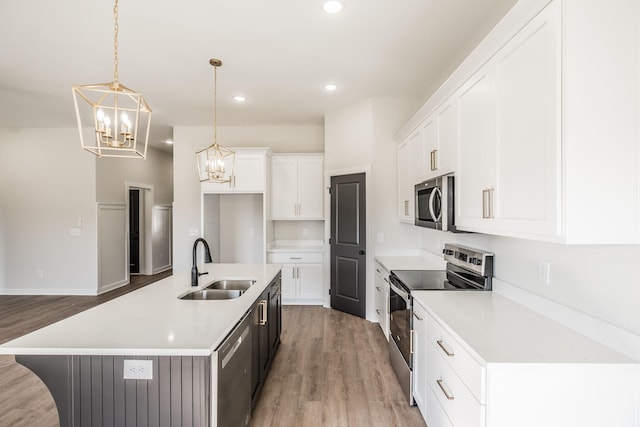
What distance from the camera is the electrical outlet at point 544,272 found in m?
1.72

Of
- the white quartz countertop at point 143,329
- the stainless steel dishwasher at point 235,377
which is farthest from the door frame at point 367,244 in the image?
the stainless steel dishwasher at point 235,377

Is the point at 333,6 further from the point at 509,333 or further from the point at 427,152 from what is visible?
the point at 509,333

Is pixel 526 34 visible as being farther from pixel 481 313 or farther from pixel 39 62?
pixel 39 62

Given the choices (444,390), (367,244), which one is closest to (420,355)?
(444,390)

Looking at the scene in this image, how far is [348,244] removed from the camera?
4.39 meters

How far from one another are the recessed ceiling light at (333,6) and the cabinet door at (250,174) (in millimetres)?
2729

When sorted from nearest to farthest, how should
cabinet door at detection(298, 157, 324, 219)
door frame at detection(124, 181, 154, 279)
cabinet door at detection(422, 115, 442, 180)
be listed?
cabinet door at detection(422, 115, 442, 180) < cabinet door at detection(298, 157, 324, 219) < door frame at detection(124, 181, 154, 279)

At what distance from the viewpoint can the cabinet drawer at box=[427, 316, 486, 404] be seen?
1251 millimetres

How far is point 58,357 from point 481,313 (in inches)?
81.0

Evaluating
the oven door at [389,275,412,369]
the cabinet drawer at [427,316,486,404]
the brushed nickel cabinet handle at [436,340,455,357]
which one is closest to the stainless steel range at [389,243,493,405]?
the oven door at [389,275,412,369]

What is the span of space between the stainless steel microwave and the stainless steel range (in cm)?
33

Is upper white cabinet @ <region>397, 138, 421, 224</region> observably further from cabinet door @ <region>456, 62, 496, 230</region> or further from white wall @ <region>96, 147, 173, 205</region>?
white wall @ <region>96, 147, 173, 205</region>

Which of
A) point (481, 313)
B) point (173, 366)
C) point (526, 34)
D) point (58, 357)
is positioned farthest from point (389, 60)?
point (58, 357)

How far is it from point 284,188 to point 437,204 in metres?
3.06
